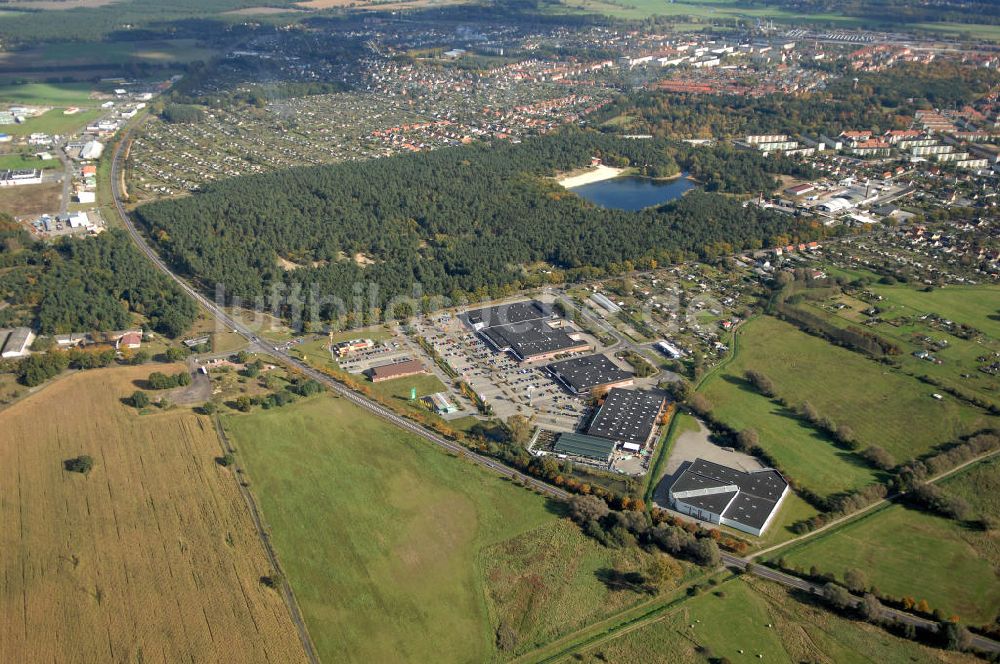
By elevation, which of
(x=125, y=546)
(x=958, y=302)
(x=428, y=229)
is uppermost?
(x=428, y=229)

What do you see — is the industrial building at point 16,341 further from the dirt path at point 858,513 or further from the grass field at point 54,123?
the grass field at point 54,123

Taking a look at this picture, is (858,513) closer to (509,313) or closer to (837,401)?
(837,401)

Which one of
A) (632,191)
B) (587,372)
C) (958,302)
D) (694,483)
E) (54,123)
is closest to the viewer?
(694,483)

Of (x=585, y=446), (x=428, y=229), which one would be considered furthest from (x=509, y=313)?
(x=428, y=229)

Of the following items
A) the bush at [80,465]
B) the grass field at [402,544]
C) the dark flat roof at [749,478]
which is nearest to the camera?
the grass field at [402,544]

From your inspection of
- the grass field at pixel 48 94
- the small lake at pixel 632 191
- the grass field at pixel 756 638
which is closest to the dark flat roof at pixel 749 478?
the grass field at pixel 756 638

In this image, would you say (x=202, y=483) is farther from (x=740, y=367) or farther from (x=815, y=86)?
(x=815, y=86)

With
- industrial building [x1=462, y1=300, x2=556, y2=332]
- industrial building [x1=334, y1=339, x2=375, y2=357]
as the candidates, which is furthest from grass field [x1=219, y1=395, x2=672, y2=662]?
industrial building [x1=462, y1=300, x2=556, y2=332]
